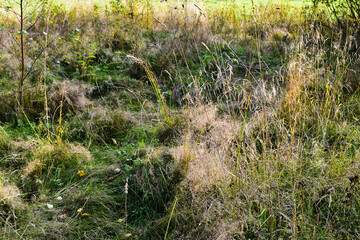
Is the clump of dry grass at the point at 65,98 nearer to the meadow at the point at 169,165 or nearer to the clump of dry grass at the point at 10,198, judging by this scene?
the meadow at the point at 169,165

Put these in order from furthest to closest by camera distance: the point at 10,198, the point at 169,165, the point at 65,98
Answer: the point at 65,98, the point at 169,165, the point at 10,198

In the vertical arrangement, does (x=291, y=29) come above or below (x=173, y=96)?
above

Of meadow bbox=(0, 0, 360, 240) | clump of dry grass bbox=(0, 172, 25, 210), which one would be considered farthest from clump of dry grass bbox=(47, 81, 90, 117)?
clump of dry grass bbox=(0, 172, 25, 210)

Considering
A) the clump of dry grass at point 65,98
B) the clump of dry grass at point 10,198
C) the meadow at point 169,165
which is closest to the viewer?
the meadow at point 169,165

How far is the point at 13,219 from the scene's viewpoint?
231cm

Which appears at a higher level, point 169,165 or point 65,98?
point 65,98

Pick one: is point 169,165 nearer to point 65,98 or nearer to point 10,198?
point 10,198

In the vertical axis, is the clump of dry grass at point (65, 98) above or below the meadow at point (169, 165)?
above

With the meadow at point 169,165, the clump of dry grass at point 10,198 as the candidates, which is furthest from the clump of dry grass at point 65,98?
the clump of dry grass at point 10,198

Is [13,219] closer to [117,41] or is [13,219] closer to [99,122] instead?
[99,122]

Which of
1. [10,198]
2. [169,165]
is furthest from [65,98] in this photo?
[169,165]

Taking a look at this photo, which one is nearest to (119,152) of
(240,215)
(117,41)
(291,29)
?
(240,215)

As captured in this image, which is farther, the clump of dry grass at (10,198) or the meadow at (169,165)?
the clump of dry grass at (10,198)

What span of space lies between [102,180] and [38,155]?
649 mm
